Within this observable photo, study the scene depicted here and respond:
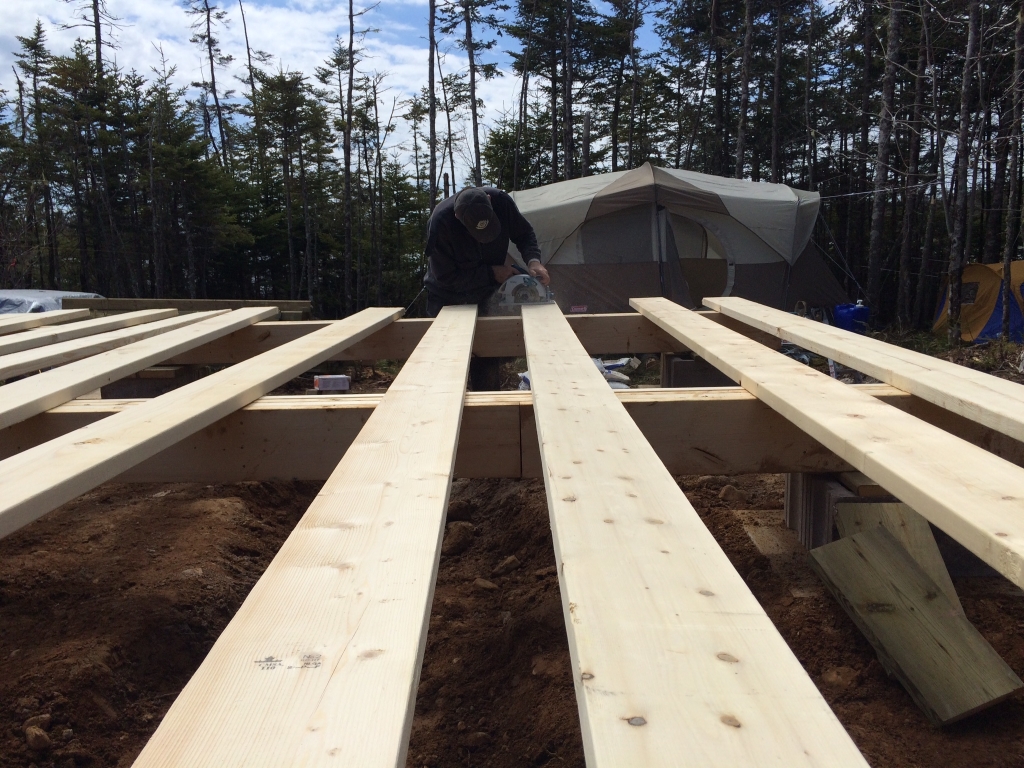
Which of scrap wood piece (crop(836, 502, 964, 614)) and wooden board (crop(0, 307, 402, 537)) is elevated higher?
wooden board (crop(0, 307, 402, 537))

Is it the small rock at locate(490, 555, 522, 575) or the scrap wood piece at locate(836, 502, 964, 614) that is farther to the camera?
the small rock at locate(490, 555, 522, 575)

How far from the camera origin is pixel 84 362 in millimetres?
2611

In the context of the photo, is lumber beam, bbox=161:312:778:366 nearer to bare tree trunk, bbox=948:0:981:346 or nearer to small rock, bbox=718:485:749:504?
small rock, bbox=718:485:749:504

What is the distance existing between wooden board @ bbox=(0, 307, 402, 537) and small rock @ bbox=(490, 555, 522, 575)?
1.31m

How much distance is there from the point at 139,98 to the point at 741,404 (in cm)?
2209

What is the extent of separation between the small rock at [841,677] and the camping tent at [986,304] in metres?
11.2

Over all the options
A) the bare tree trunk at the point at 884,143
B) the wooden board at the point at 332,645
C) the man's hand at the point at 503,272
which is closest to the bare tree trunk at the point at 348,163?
the bare tree trunk at the point at 884,143

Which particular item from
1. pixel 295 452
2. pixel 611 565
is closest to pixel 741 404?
pixel 611 565

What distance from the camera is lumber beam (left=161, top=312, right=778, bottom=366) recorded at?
12.5 ft

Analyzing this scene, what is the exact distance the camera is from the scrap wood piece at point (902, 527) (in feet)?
7.79

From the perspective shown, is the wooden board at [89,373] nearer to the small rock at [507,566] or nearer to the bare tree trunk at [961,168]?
the small rock at [507,566]

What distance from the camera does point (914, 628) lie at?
209 cm

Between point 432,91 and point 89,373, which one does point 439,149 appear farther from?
point 89,373

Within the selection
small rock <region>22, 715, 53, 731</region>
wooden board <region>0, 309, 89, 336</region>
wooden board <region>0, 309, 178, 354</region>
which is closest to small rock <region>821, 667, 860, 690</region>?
small rock <region>22, 715, 53, 731</region>
